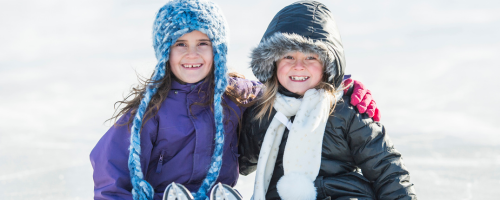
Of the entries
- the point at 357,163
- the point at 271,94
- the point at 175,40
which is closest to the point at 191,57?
the point at 175,40

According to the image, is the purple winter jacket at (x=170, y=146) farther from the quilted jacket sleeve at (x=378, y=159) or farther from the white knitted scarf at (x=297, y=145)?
the quilted jacket sleeve at (x=378, y=159)

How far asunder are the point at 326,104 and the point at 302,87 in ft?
0.55

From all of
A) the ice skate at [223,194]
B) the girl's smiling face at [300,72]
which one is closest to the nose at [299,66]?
the girl's smiling face at [300,72]

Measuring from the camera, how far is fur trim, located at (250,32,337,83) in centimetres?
222

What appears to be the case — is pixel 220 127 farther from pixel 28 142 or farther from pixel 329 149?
pixel 28 142

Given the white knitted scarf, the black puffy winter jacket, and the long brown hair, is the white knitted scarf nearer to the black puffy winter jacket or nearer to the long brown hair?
the black puffy winter jacket

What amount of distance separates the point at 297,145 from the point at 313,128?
12 centimetres

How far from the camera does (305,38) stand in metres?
2.24

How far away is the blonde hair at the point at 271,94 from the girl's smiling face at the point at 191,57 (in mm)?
359

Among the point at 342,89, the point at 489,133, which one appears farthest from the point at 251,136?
the point at 489,133

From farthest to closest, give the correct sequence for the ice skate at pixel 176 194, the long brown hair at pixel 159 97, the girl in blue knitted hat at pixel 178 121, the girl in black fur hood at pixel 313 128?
1. the long brown hair at pixel 159 97
2. the girl in blue knitted hat at pixel 178 121
3. the girl in black fur hood at pixel 313 128
4. the ice skate at pixel 176 194

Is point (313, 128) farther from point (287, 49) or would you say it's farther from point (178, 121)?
point (178, 121)

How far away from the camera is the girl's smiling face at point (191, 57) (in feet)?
7.88

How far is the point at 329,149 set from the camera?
89.0 inches
